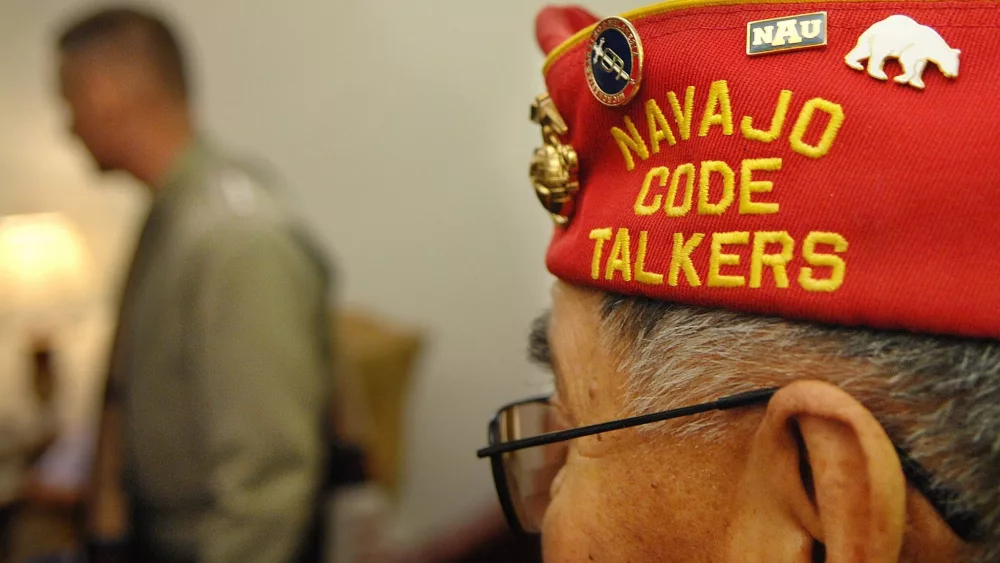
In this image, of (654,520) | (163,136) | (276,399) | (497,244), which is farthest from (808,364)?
(497,244)

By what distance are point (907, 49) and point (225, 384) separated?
129 cm

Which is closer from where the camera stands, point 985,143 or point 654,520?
point 985,143

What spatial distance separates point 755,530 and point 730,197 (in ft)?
0.73

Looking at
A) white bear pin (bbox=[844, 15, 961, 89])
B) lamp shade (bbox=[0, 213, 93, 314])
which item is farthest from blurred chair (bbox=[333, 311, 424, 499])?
white bear pin (bbox=[844, 15, 961, 89])

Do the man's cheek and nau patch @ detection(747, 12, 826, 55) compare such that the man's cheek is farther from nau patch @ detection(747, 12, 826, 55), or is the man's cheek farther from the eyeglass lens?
nau patch @ detection(747, 12, 826, 55)

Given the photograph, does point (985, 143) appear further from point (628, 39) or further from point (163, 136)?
point (163, 136)

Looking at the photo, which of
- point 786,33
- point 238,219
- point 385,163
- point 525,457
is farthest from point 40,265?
point 786,33

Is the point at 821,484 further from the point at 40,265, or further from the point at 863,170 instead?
the point at 40,265

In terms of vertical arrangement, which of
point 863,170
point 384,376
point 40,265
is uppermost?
point 863,170

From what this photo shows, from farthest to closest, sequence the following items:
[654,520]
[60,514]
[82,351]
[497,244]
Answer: [82,351] → [497,244] → [60,514] → [654,520]

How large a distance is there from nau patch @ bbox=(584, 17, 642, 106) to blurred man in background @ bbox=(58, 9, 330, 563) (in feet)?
3.50

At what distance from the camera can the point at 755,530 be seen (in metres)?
0.49

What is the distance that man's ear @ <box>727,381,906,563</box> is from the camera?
425mm

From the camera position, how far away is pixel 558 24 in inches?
27.4
